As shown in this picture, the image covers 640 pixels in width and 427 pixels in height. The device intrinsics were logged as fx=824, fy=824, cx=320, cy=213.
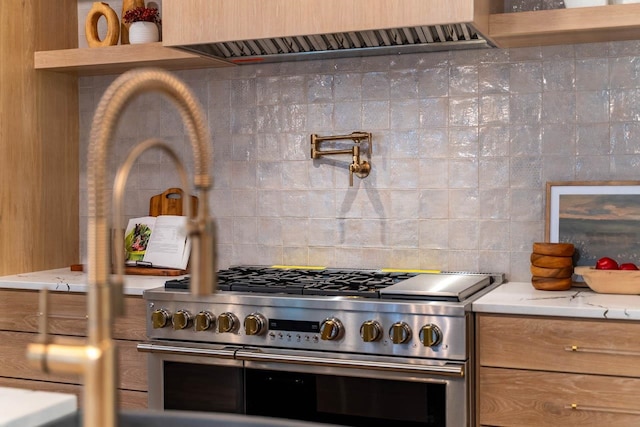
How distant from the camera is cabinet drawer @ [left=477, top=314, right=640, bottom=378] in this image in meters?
2.31

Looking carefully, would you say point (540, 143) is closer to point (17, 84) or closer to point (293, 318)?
point (293, 318)

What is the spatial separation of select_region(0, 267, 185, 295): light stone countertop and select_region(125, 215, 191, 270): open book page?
0.11m

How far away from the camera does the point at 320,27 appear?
8.92 feet

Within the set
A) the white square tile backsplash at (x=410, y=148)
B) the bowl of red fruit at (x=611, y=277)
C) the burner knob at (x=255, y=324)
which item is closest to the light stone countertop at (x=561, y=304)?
the bowl of red fruit at (x=611, y=277)

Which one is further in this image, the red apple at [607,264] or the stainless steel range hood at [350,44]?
the stainless steel range hood at [350,44]

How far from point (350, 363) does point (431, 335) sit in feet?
0.89

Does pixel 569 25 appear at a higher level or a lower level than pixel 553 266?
higher

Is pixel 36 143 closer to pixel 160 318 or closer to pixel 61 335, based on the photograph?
→ pixel 61 335

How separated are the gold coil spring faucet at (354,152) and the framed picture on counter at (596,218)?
69cm

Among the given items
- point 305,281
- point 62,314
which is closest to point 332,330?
point 305,281

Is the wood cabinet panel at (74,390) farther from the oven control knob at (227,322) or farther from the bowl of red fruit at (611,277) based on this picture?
the bowl of red fruit at (611,277)

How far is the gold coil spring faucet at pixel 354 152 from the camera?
3.12 metres

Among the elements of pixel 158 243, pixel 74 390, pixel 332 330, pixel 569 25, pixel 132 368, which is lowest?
pixel 74 390

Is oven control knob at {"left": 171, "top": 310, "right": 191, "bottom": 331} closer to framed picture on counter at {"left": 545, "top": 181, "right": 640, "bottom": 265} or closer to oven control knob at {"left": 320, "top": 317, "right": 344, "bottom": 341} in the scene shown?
oven control knob at {"left": 320, "top": 317, "right": 344, "bottom": 341}
